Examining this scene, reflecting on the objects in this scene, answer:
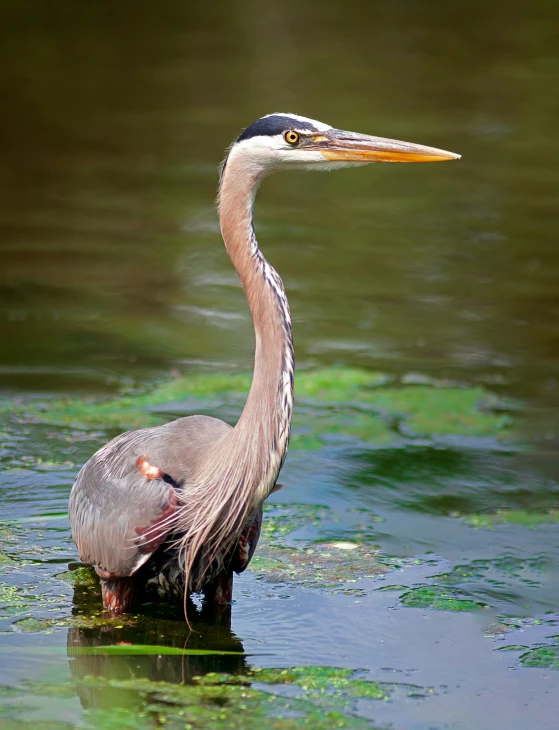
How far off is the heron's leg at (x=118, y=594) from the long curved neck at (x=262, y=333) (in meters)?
0.83

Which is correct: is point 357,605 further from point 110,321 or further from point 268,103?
point 268,103

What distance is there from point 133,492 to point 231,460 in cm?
46

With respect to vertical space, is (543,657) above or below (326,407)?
below

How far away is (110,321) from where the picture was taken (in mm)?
9992

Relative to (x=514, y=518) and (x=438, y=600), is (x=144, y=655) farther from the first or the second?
(x=514, y=518)

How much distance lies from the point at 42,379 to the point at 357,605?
146 inches

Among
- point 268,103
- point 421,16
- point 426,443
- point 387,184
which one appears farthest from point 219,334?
point 421,16

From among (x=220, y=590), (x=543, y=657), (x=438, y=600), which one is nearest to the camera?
(x=543, y=657)

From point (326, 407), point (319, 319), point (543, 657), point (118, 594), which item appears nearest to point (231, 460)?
point (118, 594)

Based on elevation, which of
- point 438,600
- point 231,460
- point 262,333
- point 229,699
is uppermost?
point 262,333

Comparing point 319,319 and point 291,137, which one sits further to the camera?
point 319,319

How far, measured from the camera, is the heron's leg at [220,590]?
5625mm

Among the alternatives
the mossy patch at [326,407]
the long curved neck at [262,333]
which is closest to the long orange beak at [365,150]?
the long curved neck at [262,333]

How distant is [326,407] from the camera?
8250 mm
